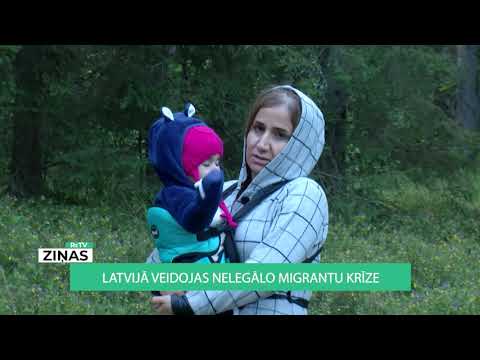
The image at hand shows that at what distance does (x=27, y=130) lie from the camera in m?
10.2

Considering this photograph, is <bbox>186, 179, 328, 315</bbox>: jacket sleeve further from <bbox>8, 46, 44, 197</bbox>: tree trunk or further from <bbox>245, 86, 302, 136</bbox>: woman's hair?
<bbox>8, 46, 44, 197</bbox>: tree trunk

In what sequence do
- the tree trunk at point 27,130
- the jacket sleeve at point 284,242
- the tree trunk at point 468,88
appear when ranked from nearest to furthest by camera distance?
the jacket sleeve at point 284,242 → the tree trunk at point 27,130 → the tree trunk at point 468,88

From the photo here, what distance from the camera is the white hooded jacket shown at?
2.36m

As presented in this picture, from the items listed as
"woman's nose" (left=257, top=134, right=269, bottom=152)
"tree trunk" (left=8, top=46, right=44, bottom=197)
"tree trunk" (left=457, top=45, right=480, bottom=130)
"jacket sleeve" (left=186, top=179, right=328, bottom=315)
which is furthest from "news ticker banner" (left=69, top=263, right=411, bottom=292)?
"tree trunk" (left=457, top=45, right=480, bottom=130)

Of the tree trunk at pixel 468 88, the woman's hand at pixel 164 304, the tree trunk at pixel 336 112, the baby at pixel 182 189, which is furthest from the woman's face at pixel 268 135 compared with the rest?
the tree trunk at pixel 468 88

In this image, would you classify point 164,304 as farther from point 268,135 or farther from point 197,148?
point 268,135

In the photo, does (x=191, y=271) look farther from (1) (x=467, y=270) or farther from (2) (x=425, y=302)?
(1) (x=467, y=270)

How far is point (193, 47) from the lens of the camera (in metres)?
8.98

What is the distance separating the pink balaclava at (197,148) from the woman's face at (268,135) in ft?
0.46

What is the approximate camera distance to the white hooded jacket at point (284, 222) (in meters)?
2.36

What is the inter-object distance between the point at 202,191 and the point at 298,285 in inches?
17.3

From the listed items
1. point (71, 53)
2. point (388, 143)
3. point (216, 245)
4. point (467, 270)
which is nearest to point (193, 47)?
point (71, 53)

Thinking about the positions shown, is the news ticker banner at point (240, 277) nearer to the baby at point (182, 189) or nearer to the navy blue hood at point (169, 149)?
the baby at point (182, 189)

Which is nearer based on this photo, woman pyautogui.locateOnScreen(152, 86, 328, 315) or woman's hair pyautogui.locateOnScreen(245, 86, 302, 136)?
woman pyautogui.locateOnScreen(152, 86, 328, 315)
